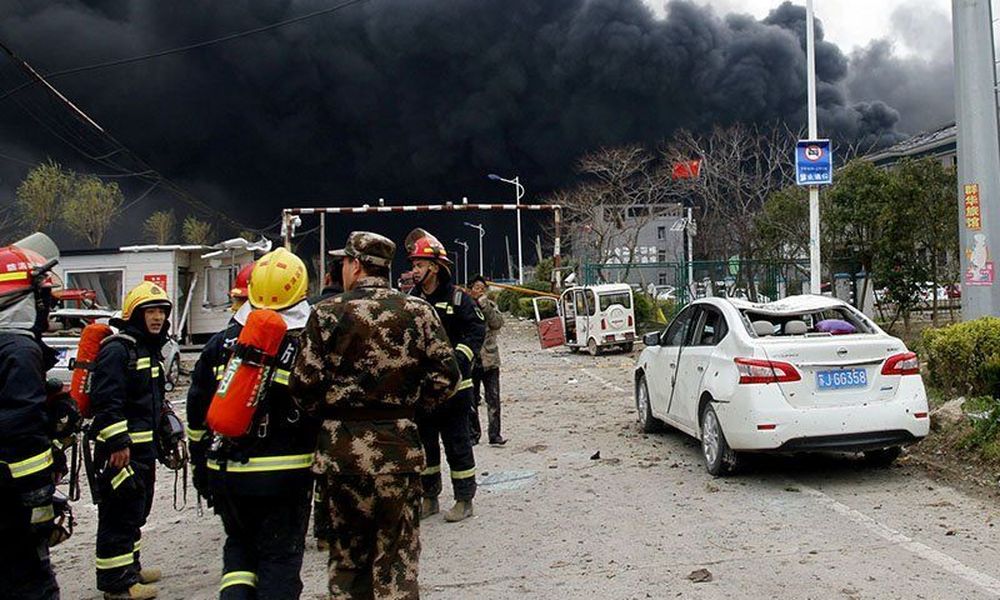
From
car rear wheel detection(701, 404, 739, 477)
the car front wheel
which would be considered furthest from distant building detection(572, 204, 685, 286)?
car rear wheel detection(701, 404, 739, 477)

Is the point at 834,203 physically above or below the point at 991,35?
below

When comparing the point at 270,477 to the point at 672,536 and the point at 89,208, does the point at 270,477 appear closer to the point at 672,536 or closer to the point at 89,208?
the point at 672,536

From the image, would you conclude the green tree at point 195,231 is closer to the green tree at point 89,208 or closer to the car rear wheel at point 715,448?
the green tree at point 89,208

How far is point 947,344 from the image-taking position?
7.82 meters

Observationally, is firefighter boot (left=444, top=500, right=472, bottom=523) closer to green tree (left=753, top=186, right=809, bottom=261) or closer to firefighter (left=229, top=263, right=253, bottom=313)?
firefighter (left=229, top=263, right=253, bottom=313)

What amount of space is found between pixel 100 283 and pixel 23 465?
1851 centimetres

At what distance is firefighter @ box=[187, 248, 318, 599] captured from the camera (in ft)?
10.3

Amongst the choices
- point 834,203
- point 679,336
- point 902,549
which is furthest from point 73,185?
point 902,549

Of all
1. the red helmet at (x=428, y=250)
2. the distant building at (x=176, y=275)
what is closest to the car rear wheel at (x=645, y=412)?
the red helmet at (x=428, y=250)

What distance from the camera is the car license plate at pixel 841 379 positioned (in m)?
6.00

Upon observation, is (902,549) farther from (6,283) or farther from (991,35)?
(991,35)

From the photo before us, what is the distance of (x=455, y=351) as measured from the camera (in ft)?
18.0

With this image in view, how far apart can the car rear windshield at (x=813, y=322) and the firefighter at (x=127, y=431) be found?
175 inches

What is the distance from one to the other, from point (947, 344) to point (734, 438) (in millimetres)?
3130
